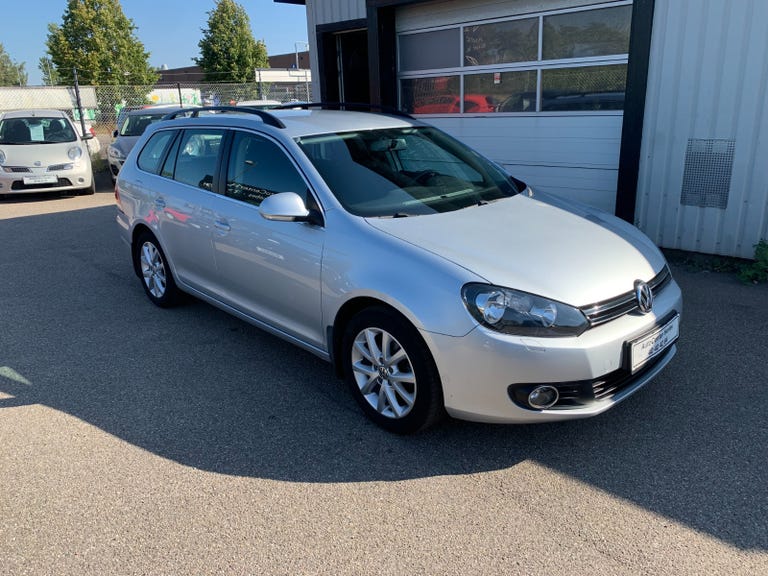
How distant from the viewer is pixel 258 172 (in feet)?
13.5

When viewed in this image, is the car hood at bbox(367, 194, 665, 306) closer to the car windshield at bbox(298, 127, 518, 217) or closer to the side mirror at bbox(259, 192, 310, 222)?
the car windshield at bbox(298, 127, 518, 217)

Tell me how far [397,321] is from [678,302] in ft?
5.32

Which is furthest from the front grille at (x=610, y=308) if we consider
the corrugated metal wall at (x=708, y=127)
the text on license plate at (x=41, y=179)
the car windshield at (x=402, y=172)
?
the text on license plate at (x=41, y=179)

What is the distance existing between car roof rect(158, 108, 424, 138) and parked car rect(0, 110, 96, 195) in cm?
856

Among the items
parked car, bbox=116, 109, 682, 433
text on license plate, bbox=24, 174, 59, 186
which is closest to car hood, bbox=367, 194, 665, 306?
parked car, bbox=116, 109, 682, 433

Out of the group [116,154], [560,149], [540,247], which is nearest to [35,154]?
[116,154]

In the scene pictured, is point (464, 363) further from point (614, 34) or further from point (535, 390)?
point (614, 34)

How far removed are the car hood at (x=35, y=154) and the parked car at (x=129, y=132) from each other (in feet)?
3.53

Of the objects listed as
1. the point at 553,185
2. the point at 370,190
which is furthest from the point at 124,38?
the point at 370,190

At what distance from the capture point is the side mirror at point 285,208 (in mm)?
3498

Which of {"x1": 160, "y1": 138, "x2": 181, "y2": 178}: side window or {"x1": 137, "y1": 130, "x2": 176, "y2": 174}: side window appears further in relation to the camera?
{"x1": 137, "y1": 130, "x2": 176, "y2": 174}: side window

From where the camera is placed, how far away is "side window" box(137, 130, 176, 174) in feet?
17.4

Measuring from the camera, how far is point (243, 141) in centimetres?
430

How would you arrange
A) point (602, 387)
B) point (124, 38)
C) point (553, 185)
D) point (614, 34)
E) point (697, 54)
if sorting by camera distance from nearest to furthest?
1. point (602, 387)
2. point (697, 54)
3. point (614, 34)
4. point (553, 185)
5. point (124, 38)
